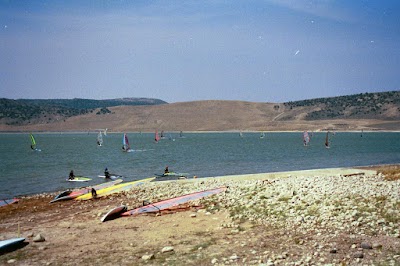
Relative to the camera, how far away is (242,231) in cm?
1141

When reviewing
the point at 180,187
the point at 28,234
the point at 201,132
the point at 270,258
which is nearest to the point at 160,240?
the point at 270,258

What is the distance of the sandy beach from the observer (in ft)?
30.9

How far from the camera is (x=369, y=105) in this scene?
19662cm

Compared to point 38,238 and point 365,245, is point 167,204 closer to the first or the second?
point 38,238

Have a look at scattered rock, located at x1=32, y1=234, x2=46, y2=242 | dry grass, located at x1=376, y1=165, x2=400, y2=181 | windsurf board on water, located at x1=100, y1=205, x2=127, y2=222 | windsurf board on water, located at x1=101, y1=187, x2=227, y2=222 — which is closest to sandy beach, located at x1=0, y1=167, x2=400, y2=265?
scattered rock, located at x1=32, y1=234, x2=46, y2=242

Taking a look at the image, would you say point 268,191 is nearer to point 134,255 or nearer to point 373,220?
point 373,220

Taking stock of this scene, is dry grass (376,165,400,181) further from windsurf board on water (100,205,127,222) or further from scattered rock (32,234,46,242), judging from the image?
scattered rock (32,234,46,242)

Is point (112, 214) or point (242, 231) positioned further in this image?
point (112, 214)

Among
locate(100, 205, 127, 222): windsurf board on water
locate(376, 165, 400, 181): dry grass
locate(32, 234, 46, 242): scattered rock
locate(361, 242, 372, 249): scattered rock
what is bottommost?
locate(32, 234, 46, 242): scattered rock

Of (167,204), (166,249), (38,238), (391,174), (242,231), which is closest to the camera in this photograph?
(166,249)

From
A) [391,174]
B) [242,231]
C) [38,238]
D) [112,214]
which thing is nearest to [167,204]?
[112,214]

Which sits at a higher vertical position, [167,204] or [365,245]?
[365,245]

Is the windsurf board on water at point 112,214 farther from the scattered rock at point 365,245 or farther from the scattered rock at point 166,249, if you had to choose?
the scattered rock at point 365,245

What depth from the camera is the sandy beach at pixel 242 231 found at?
943 centimetres
